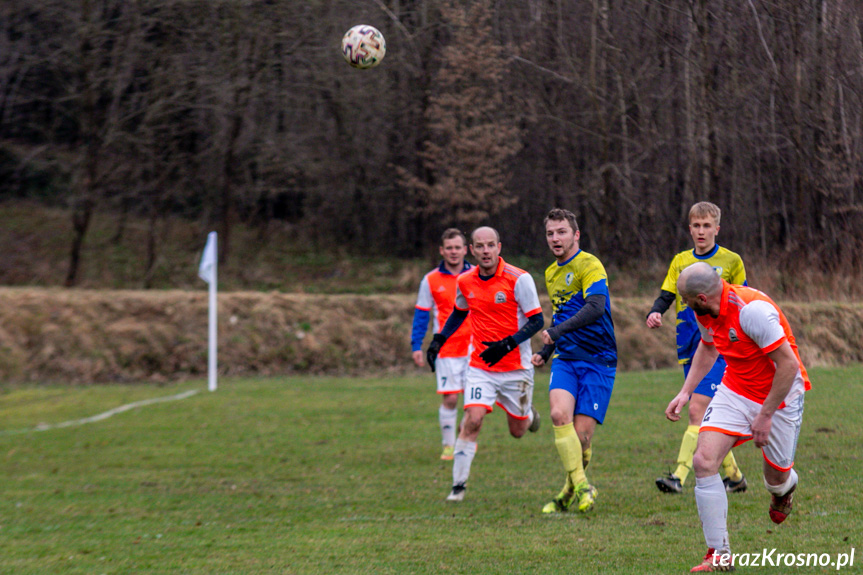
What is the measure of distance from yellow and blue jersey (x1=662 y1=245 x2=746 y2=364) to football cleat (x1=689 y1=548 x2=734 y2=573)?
2.55 m

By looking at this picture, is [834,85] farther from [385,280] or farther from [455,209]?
[385,280]

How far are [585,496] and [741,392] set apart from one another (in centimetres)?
218

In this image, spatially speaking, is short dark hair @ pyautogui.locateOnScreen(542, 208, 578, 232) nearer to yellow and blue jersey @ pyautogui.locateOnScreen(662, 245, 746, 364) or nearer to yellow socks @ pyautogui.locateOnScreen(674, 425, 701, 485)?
yellow and blue jersey @ pyautogui.locateOnScreen(662, 245, 746, 364)

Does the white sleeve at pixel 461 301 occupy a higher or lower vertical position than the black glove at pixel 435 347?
higher

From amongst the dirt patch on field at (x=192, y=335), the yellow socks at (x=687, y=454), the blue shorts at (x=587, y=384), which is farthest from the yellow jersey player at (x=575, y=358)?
the dirt patch on field at (x=192, y=335)

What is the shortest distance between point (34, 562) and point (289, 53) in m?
21.1

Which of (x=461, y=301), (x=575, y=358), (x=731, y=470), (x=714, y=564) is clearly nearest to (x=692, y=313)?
(x=575, y=358)

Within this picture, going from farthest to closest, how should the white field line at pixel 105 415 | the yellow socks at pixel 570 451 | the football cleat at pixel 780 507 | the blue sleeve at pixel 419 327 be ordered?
1. the white field line at pixel 105 415
2. the blue sleeve at pixel 419 327
3. the yellow socks at pixel 570 451
4. the football cleat at pixel 780 507

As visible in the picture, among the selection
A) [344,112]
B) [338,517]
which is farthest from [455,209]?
[338,517]

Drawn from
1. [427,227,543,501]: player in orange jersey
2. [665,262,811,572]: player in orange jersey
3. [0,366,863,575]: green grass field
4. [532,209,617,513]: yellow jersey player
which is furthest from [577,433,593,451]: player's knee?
[665,262,811,572]: player in orange jersey

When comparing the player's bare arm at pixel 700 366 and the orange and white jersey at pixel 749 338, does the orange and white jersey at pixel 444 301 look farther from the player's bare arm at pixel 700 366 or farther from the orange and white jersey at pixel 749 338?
the orange and white jersey at pixel 749 338

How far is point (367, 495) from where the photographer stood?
26.8 ft

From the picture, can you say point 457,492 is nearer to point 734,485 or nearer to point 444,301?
point 734,485

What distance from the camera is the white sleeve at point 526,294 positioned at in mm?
7418
